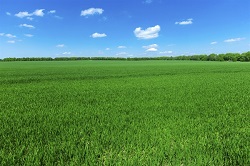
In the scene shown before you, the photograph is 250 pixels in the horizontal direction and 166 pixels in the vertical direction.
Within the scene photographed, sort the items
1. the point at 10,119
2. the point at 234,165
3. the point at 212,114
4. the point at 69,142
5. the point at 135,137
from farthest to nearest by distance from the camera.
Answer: the point at 212,114, the point at 10,119, the point at 135,137, the point at 69,142, the point at 234,165

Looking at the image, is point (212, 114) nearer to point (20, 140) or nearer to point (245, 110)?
point (245, 110)

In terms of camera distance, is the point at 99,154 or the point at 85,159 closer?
the point at 85,159

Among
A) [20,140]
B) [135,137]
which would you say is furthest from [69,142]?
[135,137]

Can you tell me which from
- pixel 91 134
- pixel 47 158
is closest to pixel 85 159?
pixel 47 158

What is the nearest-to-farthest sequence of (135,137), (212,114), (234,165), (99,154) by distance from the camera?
(234,165), (99,154), (135,137), (212,114)

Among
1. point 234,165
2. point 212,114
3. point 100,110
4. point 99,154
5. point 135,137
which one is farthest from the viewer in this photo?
point 100,110

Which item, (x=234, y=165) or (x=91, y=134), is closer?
(x=234, y=165)

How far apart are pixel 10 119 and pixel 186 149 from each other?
210 inches

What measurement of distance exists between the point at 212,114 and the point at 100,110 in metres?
3.98

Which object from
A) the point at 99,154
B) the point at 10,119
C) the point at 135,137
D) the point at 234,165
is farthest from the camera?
the point at 10,119

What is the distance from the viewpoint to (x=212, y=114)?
677 cm

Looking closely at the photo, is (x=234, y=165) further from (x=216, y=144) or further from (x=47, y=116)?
(x=47, y=116)

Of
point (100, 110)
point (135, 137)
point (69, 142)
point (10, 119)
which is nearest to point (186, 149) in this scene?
point (135, 137)

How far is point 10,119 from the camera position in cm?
614
